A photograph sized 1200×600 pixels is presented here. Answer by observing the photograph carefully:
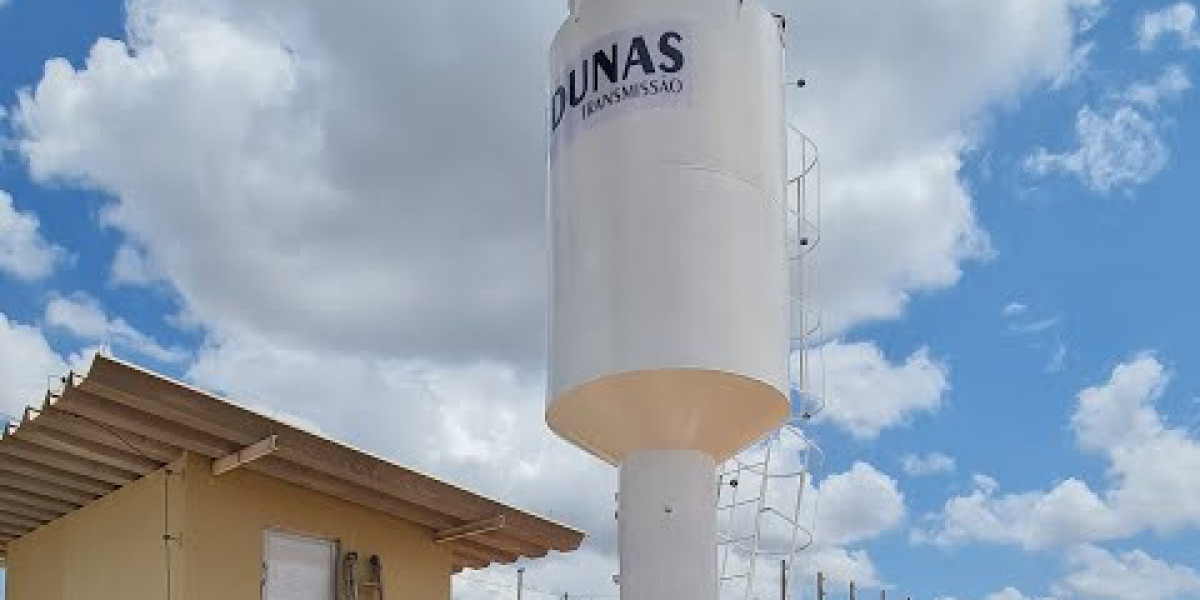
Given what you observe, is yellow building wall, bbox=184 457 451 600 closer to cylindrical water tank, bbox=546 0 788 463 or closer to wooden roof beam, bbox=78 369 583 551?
wooden roof beam, bbox=78 369 583 551

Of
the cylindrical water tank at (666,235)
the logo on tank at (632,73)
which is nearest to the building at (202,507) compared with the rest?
the cylindrical water tank at (666,235)

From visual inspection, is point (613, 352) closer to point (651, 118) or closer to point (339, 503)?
point (651, 118)

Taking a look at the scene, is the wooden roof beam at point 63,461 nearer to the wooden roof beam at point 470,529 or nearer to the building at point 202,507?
the building at point 202,507

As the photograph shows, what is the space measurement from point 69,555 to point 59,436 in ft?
7.23

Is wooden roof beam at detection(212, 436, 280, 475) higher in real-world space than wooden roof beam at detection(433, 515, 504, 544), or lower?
higher

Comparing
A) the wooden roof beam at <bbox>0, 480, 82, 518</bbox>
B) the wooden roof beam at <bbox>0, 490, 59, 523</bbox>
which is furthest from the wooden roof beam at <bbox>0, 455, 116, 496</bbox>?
the wooden roof beam at <bbox>0, 490, 59, 523</bbox>

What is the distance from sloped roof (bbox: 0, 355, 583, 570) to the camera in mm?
11070

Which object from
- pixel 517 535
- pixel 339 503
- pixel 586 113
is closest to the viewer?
pixel 586 113

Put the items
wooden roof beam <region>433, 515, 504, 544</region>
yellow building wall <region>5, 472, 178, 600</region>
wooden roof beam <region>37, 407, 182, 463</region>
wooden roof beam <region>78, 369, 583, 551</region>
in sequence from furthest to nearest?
wooden roof beam <region>433, 515, 504, 544</region> → yellow building wall <region>5, 472, 178, 600</region> → wooden roof beam <region>37, 407, 182, 463</region> → wooden roof beam <region>78, 369, 583, 551</region>

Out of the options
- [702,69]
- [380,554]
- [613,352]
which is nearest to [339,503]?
[380,554]

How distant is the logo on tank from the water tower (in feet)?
0.03

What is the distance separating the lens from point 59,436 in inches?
472

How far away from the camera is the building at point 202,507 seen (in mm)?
11586

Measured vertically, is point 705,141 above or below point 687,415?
above
